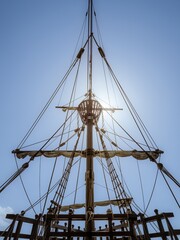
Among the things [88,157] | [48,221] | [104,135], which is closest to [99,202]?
[104,135]

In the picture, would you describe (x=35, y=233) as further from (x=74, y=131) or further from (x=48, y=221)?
(x=74, y=131)

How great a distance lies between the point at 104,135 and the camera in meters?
9.95

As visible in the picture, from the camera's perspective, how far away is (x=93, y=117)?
922 cm

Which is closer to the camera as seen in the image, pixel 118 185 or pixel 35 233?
pixel 35 233

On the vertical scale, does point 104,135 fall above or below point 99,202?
above

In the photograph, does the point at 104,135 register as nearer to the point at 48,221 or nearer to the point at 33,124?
the point at 33,124

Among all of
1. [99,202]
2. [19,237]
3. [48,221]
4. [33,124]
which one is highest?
[33,124]

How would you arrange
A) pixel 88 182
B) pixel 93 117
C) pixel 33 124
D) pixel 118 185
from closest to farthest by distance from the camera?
pixel 88 182 → pixel 118 185 → pixel 33 124 → pixel 93 117

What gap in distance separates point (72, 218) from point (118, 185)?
128 inches

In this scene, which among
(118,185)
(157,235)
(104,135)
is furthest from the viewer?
(104,135)

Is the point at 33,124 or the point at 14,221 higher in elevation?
the point at 33,124

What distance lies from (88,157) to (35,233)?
141 inches

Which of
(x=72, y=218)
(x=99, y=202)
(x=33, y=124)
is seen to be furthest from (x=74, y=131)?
(x=72, y=218)

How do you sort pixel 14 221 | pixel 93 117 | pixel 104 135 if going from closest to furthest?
pixel 14 221
pixel 93 117
pixel 104 135
